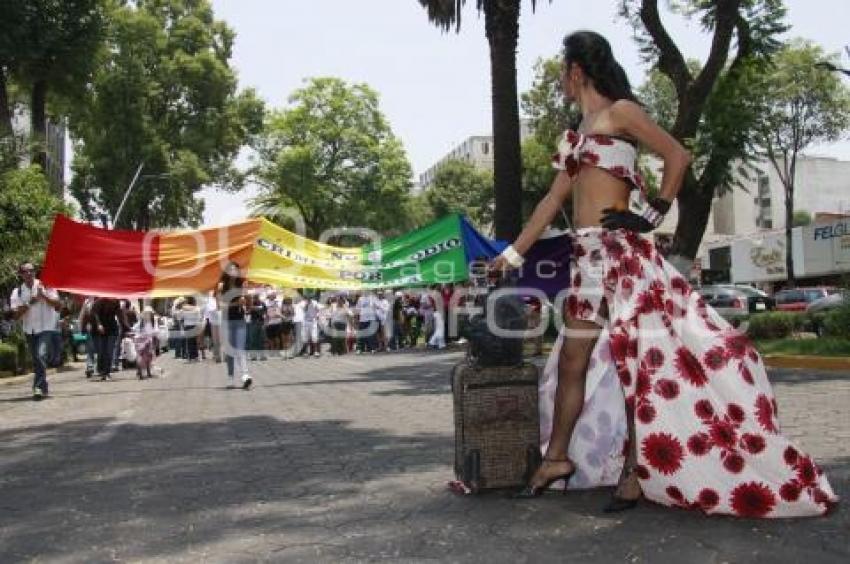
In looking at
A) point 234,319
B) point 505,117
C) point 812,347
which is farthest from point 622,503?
point 812,347

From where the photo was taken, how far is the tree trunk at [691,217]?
18.0 metres

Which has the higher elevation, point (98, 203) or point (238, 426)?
point (98, 203)

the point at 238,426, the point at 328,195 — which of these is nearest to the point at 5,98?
the point at 238,426

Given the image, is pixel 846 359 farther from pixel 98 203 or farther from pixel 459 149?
pixel 459 149

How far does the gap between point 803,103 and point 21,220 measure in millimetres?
35386

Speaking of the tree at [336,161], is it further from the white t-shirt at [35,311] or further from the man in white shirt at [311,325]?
the white t-shirt at [35,311]

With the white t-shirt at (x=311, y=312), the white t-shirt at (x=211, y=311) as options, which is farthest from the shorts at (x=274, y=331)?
the white t-shirt at (x=211, y=311)

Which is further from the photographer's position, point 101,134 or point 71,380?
point 101,134

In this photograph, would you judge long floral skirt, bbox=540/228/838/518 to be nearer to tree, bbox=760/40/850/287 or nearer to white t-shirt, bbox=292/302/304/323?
white t-shirt, bbox=292/302/304/323

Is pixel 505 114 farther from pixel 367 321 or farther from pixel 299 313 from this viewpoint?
pixel 299 313

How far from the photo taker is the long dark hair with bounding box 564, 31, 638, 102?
3945mm

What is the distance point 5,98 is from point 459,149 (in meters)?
129

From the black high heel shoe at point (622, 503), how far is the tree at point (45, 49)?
20339 mm

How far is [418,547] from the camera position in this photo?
343cm
